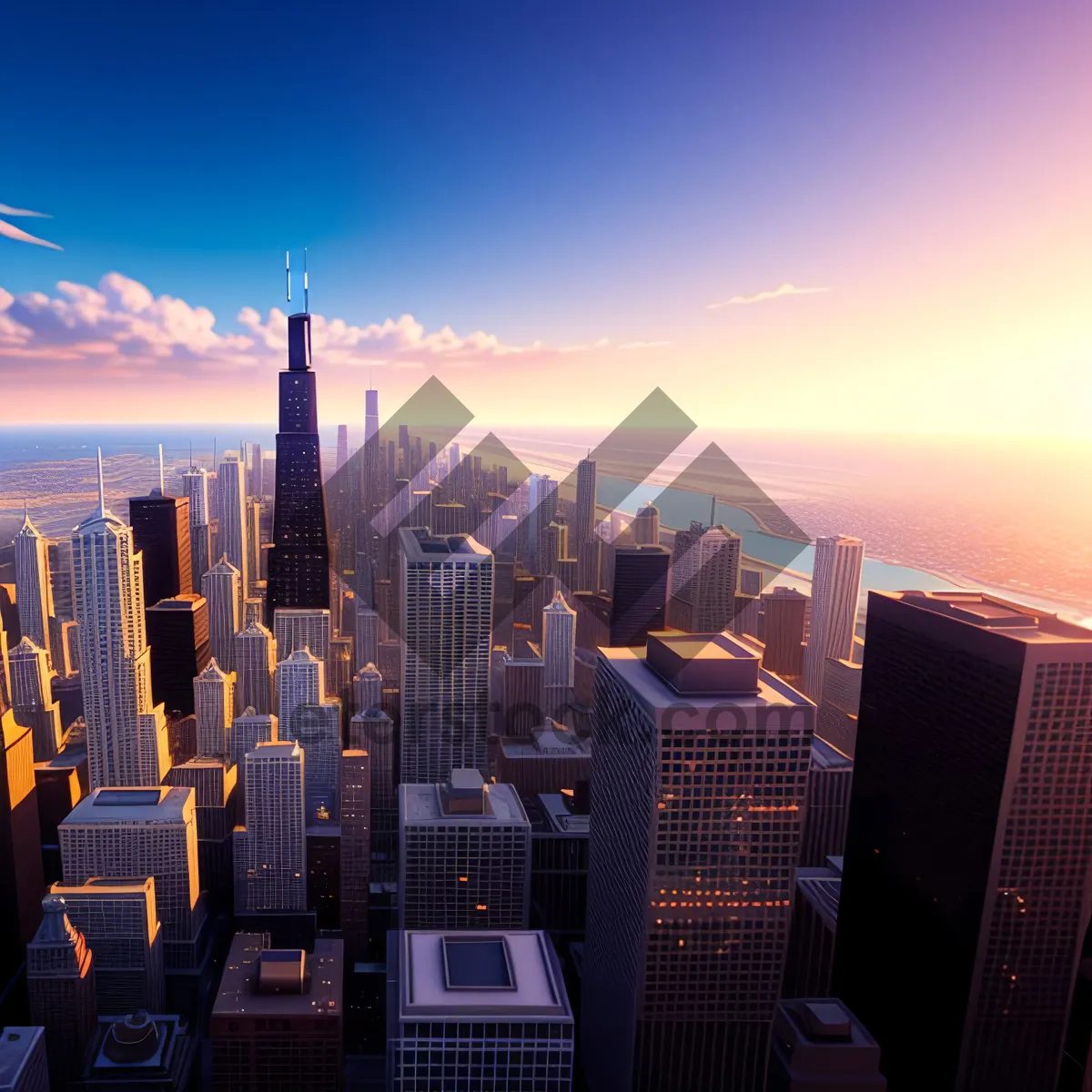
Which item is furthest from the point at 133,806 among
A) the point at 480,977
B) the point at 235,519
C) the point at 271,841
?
the point at 235,519

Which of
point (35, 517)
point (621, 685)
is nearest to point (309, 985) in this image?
point (621, 685)

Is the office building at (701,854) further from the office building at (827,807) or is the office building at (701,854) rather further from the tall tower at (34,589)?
the tall tower at (34,589)

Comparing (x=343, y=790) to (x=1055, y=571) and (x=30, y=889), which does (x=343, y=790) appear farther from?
(x=1055, y=571)

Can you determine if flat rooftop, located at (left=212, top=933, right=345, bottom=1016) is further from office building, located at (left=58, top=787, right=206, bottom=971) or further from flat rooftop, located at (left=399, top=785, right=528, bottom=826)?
office building, located at (left=58, top=787, right=206, bottom=971)

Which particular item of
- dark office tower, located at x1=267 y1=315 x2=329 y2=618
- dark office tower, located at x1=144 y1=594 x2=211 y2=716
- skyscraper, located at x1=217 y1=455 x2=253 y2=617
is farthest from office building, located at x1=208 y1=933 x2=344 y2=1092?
skyscraper, located at x1=217 y1=455 x2=253 y2=617

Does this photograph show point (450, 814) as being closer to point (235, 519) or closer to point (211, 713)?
point (211, 713)

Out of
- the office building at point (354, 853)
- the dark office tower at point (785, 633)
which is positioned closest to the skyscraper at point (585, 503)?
the dark office tower at point (785, 633)
